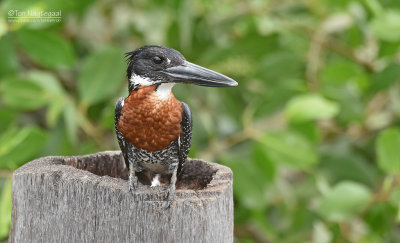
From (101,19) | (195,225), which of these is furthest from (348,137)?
(195,225)

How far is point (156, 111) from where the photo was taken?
70.8 inches

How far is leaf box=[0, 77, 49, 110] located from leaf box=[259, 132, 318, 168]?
1091 mm

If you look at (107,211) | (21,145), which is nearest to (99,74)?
(21,145)

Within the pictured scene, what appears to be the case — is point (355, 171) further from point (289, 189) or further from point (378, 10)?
point (378, 10)

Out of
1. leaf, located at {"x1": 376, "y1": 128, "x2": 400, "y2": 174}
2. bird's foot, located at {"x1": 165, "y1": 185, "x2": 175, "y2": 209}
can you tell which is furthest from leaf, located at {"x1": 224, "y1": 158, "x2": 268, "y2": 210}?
bird's foot, located at {"x1": 165, "y1": 185, "x2": 175, "y2": 209}

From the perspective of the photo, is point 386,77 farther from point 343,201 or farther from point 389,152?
point 343,201

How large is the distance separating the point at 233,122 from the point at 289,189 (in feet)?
2.03

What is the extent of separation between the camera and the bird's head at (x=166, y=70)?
1718mm

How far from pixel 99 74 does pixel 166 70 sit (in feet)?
4.07

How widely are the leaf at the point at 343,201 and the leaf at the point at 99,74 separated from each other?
119cm

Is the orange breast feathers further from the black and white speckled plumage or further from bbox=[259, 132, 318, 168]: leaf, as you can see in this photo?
bbox=[259, 132, 318, 168]: leaf

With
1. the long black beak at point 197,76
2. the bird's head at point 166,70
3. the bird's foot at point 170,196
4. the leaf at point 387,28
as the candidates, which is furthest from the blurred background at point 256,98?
the bird's foot at point 170,196

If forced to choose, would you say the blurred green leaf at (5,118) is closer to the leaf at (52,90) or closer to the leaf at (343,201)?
the leaf at (52,90)

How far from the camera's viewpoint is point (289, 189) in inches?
150
